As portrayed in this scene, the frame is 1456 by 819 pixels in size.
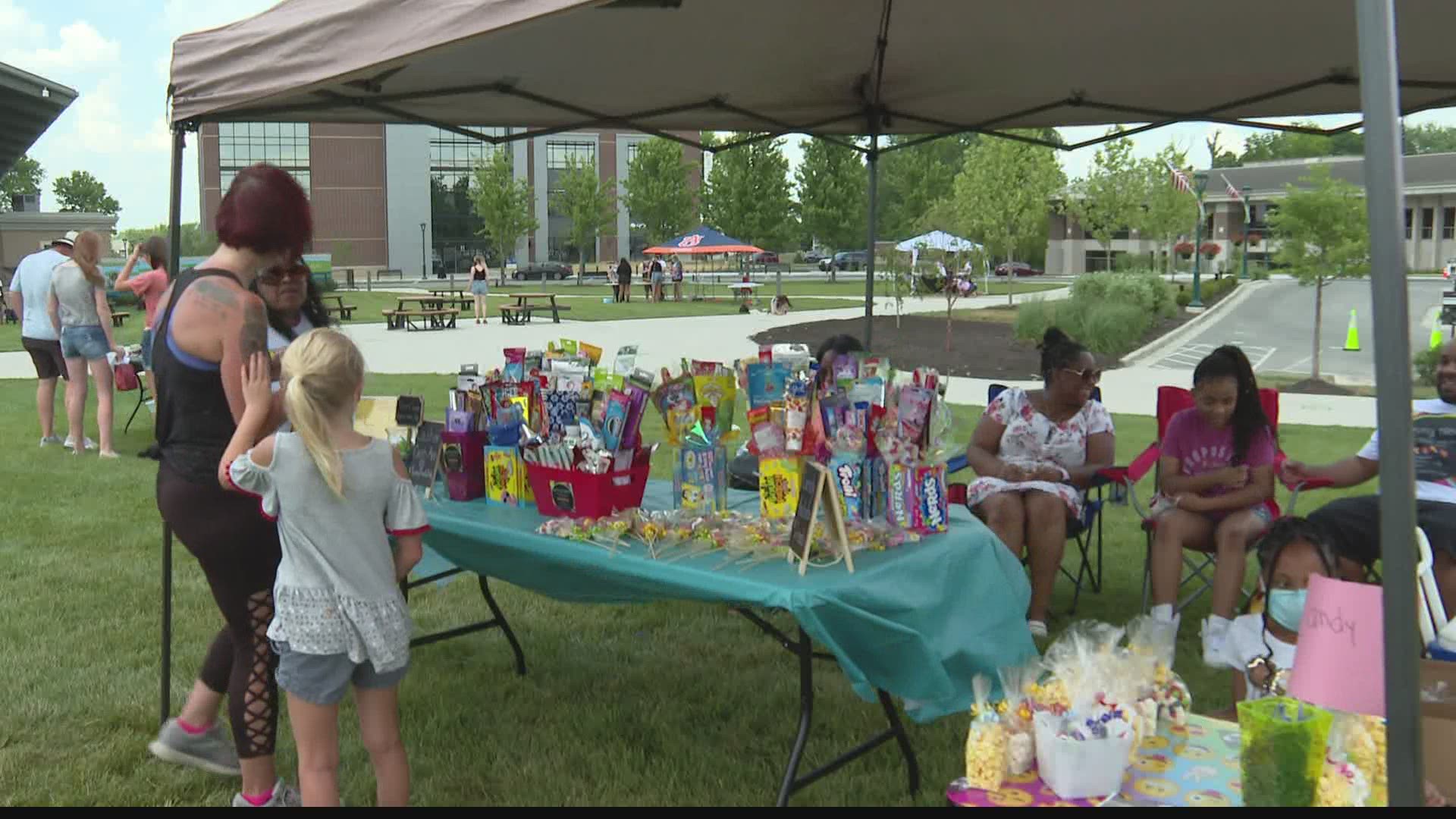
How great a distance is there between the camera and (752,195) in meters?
42.2

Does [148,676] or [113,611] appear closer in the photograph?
[148,676]

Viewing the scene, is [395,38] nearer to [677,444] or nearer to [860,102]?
[677,444]

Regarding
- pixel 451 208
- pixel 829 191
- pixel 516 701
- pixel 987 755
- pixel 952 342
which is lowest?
pixel 516 701

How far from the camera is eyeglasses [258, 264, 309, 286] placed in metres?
3.12

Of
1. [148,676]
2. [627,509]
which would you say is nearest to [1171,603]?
[627,509]

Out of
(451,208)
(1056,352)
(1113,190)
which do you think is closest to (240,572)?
(1056,352)

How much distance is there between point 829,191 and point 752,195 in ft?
13.4

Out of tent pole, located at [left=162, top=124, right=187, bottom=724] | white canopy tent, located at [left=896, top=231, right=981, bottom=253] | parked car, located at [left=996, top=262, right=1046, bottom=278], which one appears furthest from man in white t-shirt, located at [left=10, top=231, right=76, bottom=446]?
parked car, located at [left=996, top=262, right=1046, bottom=278]

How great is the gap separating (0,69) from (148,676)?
7411 millimetres

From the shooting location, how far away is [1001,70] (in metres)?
5.10

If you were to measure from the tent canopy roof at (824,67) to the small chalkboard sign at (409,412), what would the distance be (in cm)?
99

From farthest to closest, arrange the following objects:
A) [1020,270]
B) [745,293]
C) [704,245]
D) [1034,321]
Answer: [1020,270]
[704,245]
[745,293]
[1034,321]

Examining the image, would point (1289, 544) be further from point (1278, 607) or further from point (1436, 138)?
point (1436, 138)

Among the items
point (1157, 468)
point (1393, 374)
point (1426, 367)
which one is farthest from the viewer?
point (1426, 367)
